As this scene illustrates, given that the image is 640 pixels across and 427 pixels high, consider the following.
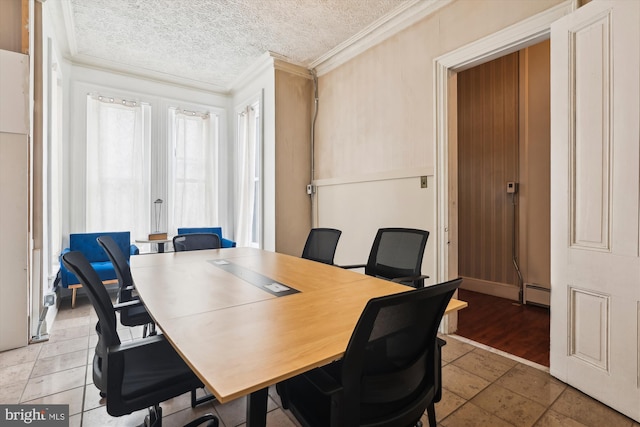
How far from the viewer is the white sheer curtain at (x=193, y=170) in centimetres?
500

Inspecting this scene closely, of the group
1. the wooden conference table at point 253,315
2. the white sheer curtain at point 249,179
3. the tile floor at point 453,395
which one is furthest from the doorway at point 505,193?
the white sheer curtain at point 249,179

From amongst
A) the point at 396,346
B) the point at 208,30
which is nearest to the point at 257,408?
the point at 396,346

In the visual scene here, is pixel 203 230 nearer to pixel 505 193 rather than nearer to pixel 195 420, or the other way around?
pixel 195 420

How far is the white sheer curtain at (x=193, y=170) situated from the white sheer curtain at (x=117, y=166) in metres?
0.39

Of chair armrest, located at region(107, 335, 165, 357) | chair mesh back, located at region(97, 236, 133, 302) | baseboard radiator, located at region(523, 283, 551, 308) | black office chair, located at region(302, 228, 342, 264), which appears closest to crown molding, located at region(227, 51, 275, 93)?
black office chair, located at region(302, 228, 342, 264)

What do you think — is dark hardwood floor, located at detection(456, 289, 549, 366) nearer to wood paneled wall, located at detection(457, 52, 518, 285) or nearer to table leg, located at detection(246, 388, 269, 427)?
wood paneled wall, located at detection(457, 52, 518, 285)

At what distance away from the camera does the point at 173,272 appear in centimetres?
209

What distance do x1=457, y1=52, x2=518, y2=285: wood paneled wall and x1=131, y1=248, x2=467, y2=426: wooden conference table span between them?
2.84 m

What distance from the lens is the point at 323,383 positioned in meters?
0.89

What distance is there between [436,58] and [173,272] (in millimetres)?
2895

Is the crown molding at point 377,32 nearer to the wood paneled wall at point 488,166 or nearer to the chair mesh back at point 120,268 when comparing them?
the wood paneled wall at point 488,166

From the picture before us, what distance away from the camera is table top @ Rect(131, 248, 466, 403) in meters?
0.88

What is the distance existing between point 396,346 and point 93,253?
441 centimetres

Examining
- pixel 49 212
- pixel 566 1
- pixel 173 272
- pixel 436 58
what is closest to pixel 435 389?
pixel 173 272
